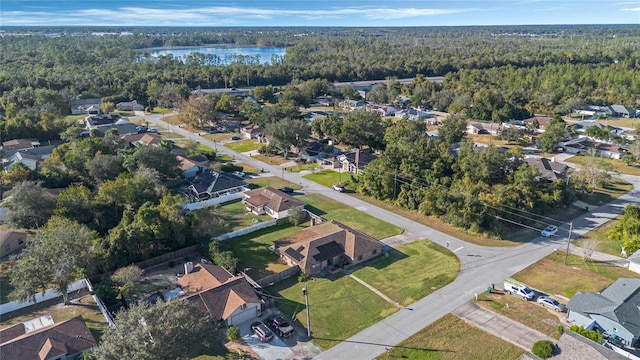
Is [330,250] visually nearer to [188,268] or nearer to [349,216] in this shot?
[349,216]

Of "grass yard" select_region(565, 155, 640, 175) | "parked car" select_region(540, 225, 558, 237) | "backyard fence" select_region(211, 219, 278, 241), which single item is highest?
"grass yard" select_region(565, 155, 640, 175)

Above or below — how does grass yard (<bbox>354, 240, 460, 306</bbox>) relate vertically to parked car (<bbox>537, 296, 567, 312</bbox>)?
below

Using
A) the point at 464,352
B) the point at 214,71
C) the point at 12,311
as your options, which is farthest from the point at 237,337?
the point at 214,71

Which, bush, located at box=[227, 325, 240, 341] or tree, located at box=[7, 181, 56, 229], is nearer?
bush, located at box=[227, 325, 240, 341]

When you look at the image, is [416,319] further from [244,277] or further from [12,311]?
[12,311]

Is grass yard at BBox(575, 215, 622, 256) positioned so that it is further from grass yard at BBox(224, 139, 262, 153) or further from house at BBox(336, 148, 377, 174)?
grass yard at BBox(224, 139, 262, 153)

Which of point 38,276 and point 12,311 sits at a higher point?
point 38,276

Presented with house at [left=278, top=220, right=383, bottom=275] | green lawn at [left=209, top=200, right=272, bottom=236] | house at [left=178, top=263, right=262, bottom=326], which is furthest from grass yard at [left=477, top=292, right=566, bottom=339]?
green lawn at [left=209, top=200, right=272, bottom=236]

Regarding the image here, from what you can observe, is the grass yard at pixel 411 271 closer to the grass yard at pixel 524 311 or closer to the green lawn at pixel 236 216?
the grass yard at pixel 524 311
